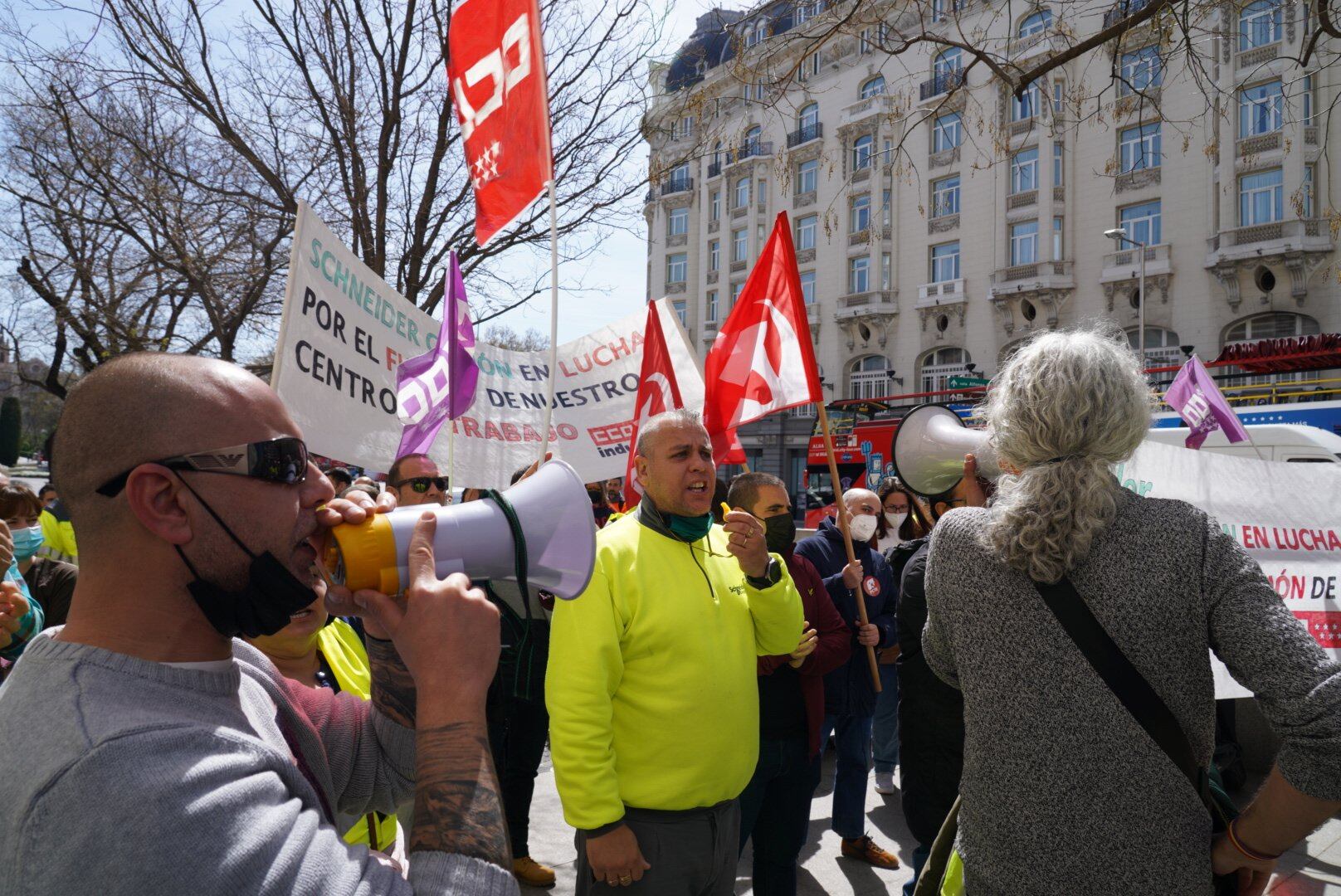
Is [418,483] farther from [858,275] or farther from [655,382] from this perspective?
[858,275]

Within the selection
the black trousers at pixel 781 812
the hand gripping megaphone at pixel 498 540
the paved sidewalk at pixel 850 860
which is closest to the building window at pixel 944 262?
the paved sidewalk at pixel 850 860

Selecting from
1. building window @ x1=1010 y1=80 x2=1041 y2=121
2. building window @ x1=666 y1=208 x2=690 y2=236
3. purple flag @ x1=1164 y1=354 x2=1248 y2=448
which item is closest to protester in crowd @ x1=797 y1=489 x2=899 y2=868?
purple flag @ x1=1164 y1=354 x2=1248 y2=448

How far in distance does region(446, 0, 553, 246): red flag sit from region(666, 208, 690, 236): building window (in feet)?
124

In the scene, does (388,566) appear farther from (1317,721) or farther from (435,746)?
(1317,721)

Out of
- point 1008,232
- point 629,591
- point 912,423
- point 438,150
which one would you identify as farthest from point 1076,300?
point 629,591

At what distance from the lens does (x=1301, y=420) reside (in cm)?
1046

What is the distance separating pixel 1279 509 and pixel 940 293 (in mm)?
28010

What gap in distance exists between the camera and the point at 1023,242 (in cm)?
2966

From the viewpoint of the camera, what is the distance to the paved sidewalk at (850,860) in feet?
12.8

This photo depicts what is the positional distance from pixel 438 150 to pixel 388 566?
8.93 metres

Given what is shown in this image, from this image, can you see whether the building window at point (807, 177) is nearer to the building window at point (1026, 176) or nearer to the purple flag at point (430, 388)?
the building window at point (1026, 176)

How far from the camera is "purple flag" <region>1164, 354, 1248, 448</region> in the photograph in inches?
281

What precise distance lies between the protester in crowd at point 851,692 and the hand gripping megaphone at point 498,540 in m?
2.73

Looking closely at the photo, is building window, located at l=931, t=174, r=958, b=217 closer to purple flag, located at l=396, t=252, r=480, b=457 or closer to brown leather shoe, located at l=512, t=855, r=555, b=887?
purple flag, located at l=396, t=252, r=480, b=457
